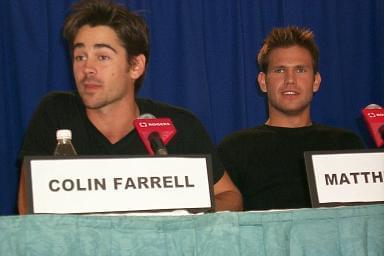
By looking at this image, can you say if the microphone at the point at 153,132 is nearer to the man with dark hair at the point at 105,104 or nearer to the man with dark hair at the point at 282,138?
the man with dark hair at the point at 105,104

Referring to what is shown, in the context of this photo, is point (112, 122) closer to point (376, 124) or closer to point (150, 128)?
point (150, 128)

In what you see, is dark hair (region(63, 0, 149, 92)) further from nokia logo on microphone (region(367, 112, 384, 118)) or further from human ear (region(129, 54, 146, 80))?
nokia logo on microphone (region(367, 112, 384, 118))

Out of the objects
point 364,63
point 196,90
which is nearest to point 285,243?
point 196,90

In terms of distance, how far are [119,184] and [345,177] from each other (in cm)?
49

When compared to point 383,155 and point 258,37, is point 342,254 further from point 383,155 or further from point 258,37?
point 258,37

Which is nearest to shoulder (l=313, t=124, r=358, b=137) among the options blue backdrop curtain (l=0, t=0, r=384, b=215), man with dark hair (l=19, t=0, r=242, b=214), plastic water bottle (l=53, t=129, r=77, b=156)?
blue backdrop curtain (l=0, t=0, r=384, b=215)

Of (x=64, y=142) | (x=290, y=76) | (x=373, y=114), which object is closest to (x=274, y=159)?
(x=290, y=76)

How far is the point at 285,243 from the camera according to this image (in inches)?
44.2

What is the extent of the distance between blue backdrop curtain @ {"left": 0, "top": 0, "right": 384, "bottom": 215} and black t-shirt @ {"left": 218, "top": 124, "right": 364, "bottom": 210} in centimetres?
45

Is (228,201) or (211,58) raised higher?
(211,58)

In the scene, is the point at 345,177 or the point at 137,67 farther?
the point at 137,67

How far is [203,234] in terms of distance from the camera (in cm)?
109

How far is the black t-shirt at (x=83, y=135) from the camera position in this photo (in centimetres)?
172

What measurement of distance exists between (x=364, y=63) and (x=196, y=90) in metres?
0.87
